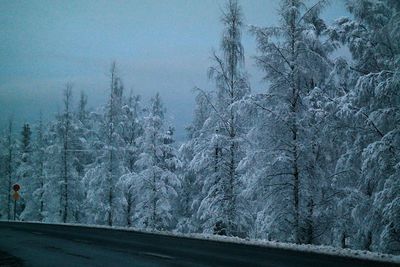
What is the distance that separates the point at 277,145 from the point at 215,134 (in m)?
4.98

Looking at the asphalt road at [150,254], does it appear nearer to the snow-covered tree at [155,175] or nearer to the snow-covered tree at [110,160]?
the snow-covered tree at [155,175]

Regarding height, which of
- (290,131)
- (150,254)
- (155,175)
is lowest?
(150,254)

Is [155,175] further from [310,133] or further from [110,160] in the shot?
[310,133]

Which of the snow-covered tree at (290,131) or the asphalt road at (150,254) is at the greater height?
the snow-covered tree at (290,131)

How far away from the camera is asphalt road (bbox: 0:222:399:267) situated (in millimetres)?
11719

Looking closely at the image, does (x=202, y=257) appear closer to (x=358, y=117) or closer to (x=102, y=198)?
(x=358, y=117)

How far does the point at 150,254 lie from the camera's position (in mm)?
13641

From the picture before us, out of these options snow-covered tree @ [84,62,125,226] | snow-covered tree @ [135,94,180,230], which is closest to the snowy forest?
snow-covered tree @ [135,94,180,230]

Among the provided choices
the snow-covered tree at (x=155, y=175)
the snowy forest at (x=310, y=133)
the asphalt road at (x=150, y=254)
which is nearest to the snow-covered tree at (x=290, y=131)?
the snowy forest at (x=310, y=133)

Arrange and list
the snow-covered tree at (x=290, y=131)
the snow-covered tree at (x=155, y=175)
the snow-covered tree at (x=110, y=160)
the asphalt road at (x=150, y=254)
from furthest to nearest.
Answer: the snow-covered tree at (x=110, y=160), the snow-covered tree at (x=155, y=175), the snow-covered tree at (x=290, y=131), the asphalt road at (x=150, y=254)

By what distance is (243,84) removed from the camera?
23.3 meters

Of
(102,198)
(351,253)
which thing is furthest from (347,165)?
(102,198)

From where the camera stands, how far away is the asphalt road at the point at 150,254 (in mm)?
11719

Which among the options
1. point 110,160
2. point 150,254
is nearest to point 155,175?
point 110,160
